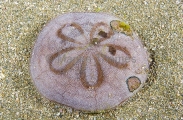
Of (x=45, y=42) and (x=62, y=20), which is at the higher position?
(x=62, y=20)

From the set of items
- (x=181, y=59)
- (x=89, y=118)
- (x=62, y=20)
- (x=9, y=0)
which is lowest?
(x=89, y=118)

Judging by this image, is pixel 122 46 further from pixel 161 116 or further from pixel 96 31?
pixel 161 116

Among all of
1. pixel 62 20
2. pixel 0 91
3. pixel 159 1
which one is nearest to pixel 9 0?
pixel 62 20

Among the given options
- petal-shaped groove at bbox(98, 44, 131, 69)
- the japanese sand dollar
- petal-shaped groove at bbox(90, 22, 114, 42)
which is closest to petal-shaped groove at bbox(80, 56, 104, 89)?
the japanese sand dollar

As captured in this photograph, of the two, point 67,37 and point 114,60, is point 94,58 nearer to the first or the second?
point 114,60

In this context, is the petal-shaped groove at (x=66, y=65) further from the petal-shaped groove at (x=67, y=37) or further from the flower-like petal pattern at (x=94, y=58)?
the petal-shaped groove at (x=67, y=37)

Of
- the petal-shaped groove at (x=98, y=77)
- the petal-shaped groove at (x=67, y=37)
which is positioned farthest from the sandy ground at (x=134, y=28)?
the petal-shaped groove at (x=67, y=37)

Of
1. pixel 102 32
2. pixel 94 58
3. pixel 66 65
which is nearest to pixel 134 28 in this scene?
pixel 102 32

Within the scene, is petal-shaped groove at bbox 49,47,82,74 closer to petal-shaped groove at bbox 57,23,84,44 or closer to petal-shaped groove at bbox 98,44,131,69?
petal-shaped groove at bbox 57,23,84,44
